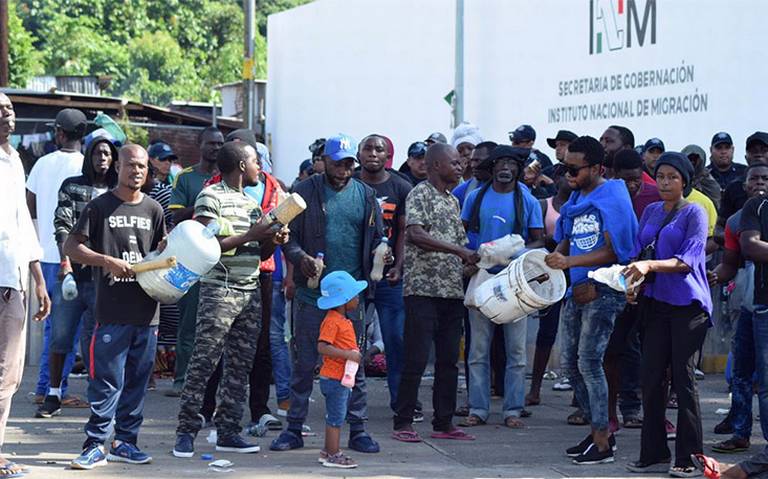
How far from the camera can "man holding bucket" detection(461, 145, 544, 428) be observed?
963 cm

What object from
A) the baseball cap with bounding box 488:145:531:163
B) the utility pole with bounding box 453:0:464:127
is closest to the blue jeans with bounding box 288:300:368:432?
the baseball cap with bounding box 488:145:531:163

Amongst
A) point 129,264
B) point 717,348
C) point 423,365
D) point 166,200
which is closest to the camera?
point 129,264

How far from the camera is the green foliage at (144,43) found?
50531 mm

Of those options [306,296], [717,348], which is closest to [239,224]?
[306,296]

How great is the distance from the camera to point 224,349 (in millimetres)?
8336

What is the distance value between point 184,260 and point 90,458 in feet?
4.40

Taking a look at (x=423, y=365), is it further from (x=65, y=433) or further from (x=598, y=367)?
(x=65, y=433)

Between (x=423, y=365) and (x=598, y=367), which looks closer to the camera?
(x=598, y=367)

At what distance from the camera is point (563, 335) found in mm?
8664

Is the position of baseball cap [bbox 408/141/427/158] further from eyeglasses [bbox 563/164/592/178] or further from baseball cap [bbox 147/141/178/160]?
eyeglasses [bbox 563/164/592/178]

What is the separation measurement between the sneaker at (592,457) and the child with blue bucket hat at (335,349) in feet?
4.75

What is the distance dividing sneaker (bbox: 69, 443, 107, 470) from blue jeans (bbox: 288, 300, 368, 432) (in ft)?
4.32

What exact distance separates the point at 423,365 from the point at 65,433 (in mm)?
2570

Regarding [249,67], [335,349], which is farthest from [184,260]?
[249,67]
